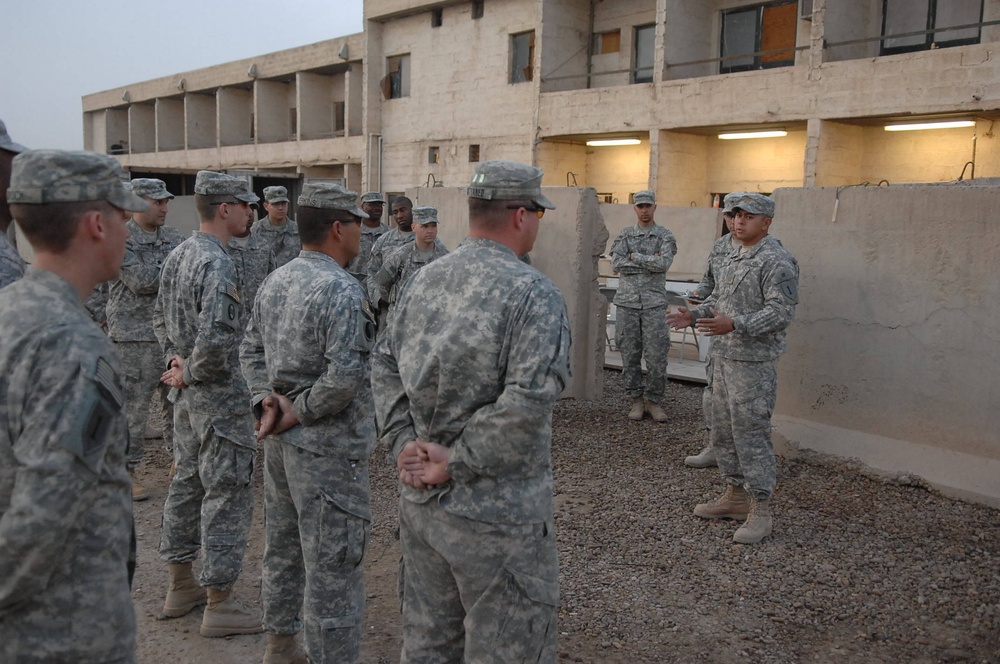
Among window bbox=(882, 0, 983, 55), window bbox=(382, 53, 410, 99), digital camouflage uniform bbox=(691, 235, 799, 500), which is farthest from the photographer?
window bbox=(382, 53, 410, 99)

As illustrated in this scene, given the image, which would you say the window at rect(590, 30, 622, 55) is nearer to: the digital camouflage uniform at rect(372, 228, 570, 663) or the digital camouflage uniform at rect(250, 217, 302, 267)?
the digital camouflage uniform at rect(250, 217, 302, 267)

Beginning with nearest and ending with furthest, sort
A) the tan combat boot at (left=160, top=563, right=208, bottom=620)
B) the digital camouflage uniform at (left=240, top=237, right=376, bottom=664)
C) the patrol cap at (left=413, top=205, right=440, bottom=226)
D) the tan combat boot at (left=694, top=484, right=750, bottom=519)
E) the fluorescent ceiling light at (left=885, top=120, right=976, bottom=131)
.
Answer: the digital camouflage uniform at (left=240, top=237, right=376, bottom=664)
the tan combat boot at (left=160, top=563, right=208, bottom=620)
the tan combat boot at (left=694, top=484, right=750, bottom=519)
the patrol cap at (left=413, top=205, right=440, bottom=226)
the fluorescent ceiling light at (left=885, top=120, right=976, bottom=131)

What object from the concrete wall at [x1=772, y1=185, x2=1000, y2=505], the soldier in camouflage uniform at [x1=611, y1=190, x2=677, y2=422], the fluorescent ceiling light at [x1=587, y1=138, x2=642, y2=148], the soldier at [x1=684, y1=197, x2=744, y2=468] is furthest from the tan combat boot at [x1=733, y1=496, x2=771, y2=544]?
the fluorescent ceiling light at [x1=587, y1=138, x2=642, y2=148]

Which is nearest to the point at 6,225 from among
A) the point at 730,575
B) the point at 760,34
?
the point at 730,575

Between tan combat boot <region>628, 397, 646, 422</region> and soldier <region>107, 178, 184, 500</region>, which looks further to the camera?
tan combat boot <region>628, 397, 646, 422</region>

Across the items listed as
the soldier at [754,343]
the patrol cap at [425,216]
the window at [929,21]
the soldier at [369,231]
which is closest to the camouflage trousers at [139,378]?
the patrol cap at [425,216]

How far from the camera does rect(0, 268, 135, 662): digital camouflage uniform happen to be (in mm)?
1713

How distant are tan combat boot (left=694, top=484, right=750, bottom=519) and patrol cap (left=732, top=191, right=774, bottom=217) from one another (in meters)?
1.84

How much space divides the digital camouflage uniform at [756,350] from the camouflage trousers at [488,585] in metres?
2.84

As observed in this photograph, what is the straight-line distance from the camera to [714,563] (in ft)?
15.1

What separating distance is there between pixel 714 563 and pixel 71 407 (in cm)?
383

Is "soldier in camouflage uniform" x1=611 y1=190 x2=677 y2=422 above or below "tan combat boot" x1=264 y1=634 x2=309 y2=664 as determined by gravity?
above

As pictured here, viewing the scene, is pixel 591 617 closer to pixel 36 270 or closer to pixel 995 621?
pixel 995 621

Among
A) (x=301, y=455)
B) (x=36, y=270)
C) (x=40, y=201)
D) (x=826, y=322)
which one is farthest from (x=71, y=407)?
(x=826, y=322)
